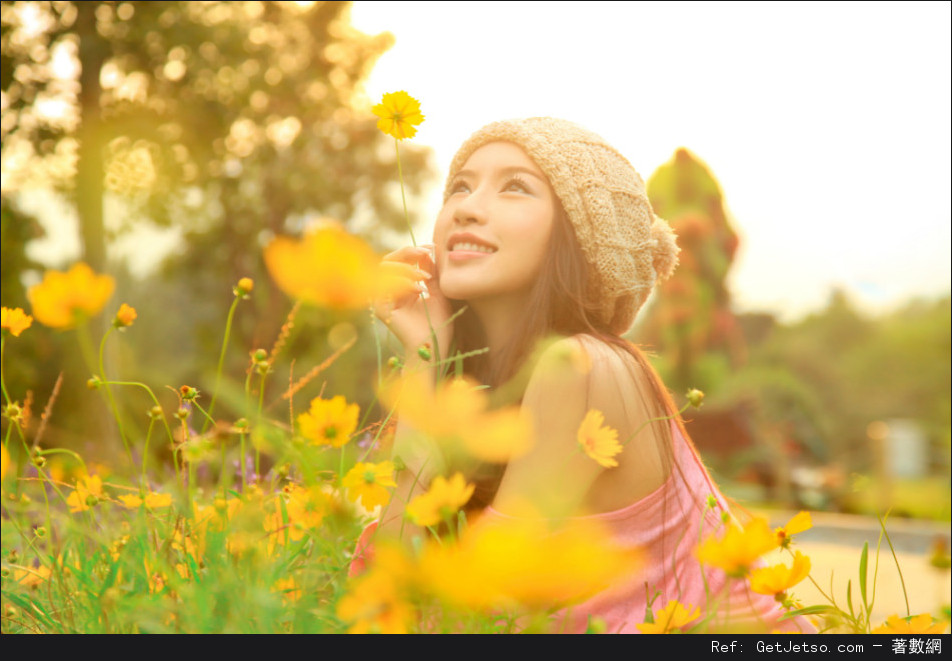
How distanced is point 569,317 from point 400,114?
71cm

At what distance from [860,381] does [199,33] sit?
24190 millimetres

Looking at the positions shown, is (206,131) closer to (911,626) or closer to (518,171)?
(518,171)

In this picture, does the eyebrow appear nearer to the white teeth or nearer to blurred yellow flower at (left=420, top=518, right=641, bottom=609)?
the white teeth

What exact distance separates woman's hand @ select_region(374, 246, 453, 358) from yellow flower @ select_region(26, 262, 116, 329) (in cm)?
75

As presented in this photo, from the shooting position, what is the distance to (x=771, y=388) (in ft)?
45.1

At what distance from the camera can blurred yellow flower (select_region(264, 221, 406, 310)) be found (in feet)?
1.75

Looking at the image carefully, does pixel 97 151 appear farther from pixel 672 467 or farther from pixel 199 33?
pixel 672 467

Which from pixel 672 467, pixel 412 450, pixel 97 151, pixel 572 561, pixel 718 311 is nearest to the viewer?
pixel 572 561

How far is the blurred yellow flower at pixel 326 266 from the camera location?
1.75 ft

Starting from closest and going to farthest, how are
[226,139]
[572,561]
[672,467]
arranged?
[572,561]
[672,467]
[226,139]
